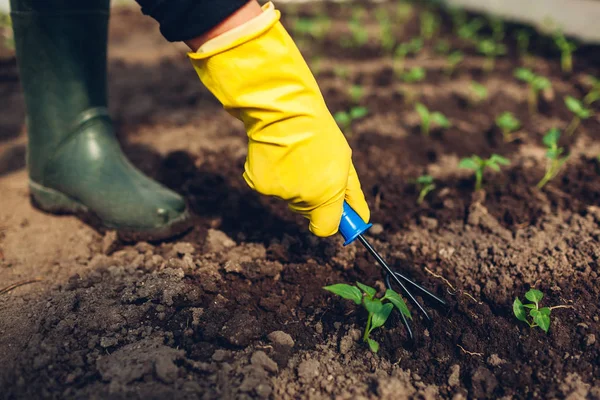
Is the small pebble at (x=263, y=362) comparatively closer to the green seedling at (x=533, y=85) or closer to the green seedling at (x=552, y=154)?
the green seedling at (x=552, y=154)

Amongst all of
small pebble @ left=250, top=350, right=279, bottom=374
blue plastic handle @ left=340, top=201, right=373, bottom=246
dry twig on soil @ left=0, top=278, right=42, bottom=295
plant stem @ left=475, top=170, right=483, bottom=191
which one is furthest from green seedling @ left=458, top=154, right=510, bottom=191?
dry twig on soil @ left=0, top=278, right=42, bottom=295

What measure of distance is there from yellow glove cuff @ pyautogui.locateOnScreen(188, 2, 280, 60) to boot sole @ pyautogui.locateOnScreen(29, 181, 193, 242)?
756mm

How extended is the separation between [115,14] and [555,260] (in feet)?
14.7

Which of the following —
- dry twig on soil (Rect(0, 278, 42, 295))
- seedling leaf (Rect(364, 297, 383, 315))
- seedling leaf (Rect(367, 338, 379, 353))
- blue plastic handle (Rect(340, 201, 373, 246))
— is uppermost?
blue plastic handle (Rect(340, 201, 373, 246))

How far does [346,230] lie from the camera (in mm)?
1361

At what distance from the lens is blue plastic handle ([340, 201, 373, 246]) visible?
53.1 inches

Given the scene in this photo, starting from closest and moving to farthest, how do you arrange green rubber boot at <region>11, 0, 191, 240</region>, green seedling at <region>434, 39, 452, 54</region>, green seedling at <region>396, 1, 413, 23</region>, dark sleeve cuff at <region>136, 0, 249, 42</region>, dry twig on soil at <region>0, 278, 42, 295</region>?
dark sleeve cuff at <region>136, 0, 249, 42</region>, dry twig on soil at <region>0, 278, 42, 295</region>, green rubber boot at <region>11, 0, 191, 240</region>, green seedling at <region>434, 39, 452, 54</region>, green seedling at <region>396, 1, 413, 23</region>

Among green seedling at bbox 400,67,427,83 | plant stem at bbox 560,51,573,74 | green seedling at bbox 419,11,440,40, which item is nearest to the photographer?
green seedling at bbox 400,67,427,83

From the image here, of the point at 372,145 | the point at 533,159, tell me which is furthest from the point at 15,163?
the point at 533,159

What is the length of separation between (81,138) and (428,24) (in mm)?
3266

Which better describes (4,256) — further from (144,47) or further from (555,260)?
(144,47)

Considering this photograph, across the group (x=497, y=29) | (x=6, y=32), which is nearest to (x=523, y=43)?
(x=497, y=29)

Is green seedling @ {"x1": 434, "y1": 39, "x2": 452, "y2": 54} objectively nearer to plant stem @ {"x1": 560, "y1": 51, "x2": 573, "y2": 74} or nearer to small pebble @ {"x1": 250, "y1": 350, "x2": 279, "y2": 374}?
plant stem @ {"x1": 560, "y1": 51, "x2": 573, "y2": 74}

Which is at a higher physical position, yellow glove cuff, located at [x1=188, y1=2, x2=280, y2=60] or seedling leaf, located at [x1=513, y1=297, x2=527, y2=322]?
yellow glove cuff, located at [x1=188, y1=2, x2=280, y2=60]
